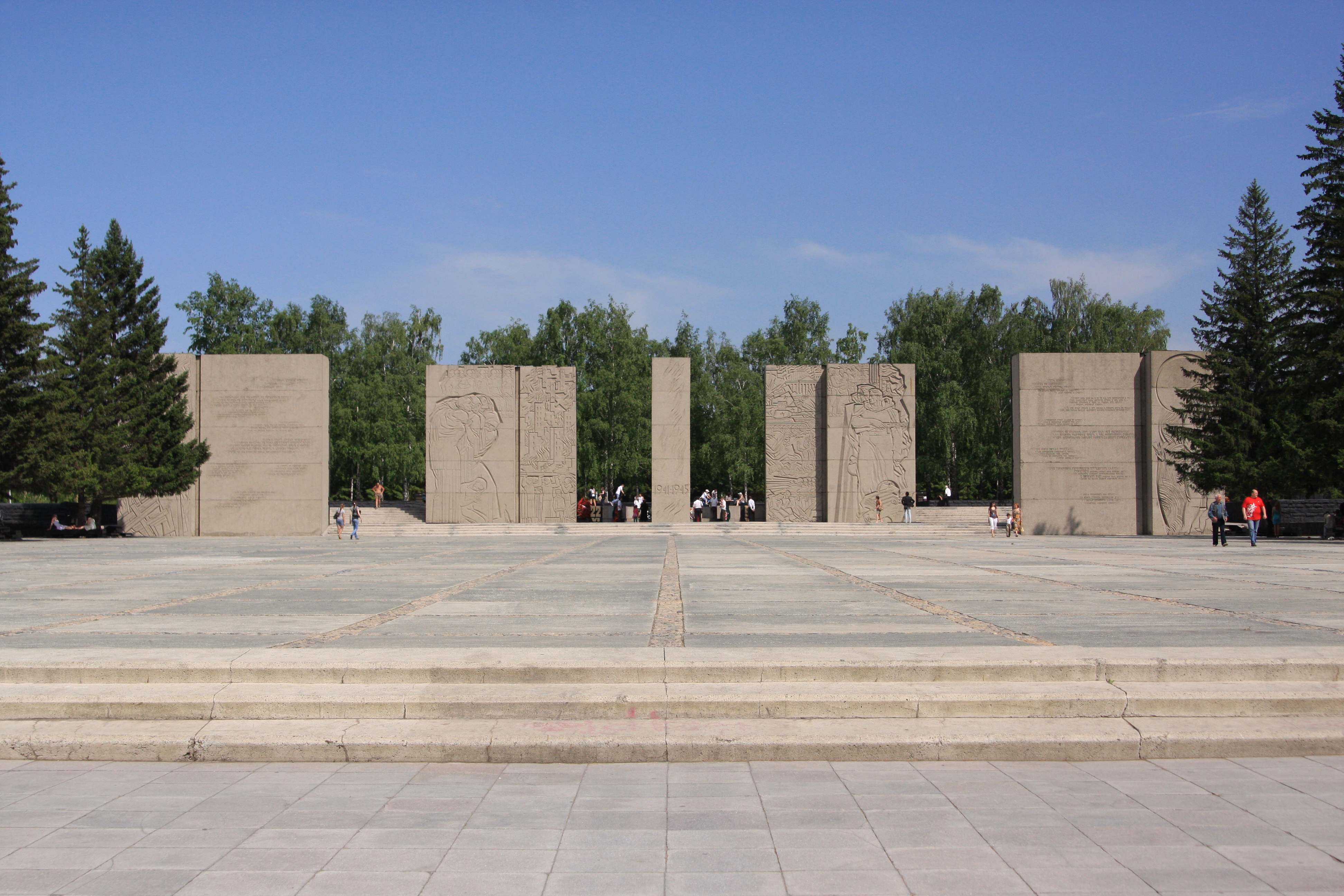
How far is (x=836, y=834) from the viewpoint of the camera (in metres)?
4.19

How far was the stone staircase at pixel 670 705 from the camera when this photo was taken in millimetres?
5418

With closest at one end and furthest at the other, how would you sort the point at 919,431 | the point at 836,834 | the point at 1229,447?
the point at 836,834 → the point at 1229,447 → the point at 919,431

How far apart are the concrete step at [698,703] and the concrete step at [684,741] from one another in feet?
0.28

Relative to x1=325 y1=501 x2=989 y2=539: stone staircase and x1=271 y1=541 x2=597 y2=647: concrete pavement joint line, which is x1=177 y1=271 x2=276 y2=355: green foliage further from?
x1=271 y1=541 x2=597 y2=647: concrete pavement joint line

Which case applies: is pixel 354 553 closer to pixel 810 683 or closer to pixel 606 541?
pixel 606 541

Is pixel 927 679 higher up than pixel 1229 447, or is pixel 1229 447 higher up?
pixel 1229 447

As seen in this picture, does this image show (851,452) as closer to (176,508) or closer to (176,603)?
(176,508)

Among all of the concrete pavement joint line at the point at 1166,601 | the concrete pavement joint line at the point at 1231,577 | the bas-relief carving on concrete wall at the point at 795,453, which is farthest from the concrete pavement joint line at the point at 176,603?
the bas-relief carving on concrete wall at the point at 795,453

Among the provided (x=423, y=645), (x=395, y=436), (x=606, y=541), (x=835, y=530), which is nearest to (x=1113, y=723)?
(x=423, y=645)

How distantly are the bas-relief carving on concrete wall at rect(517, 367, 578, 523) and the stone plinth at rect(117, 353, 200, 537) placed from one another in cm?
1173

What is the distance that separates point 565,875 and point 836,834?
1.26 meters

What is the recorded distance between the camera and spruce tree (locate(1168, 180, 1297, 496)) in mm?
29625

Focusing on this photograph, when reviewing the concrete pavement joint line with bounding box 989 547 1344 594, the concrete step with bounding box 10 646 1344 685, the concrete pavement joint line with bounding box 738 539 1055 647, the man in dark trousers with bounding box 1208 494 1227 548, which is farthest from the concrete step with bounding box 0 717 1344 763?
the man in dark trousers with bounding box 1208 494 1227 548

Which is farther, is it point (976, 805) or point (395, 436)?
point (395, 436)
